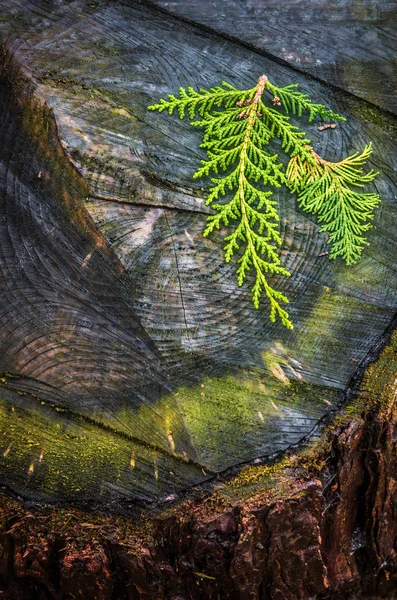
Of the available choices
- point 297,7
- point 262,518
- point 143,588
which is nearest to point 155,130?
point 297,7

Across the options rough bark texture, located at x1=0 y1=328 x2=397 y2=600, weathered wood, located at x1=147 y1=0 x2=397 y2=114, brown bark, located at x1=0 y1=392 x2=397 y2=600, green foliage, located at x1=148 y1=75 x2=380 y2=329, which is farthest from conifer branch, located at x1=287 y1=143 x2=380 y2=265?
brown bark, located at x1=0 y1=392 x2=397 y2=600

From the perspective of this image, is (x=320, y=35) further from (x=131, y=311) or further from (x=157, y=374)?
(x=157, y=374)

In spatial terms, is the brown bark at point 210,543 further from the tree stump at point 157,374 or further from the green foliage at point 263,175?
the green foliage at point 263,175

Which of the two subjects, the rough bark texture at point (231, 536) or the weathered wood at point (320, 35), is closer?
the rough bark texture at point (231, 536)

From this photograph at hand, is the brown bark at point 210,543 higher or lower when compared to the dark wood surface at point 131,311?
lower

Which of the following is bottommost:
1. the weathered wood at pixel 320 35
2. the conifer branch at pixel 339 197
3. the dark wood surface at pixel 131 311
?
the dark wood surface at pixel 131 311

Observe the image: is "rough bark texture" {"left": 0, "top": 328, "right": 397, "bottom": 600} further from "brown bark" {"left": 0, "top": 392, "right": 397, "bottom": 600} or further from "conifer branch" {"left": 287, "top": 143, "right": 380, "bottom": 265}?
"conifer branch" {"left": 287, "top": 143, "right": 380, "bottom": 265}

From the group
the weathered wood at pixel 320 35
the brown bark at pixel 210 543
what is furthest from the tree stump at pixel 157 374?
the weathered wood at pixel 320 35
